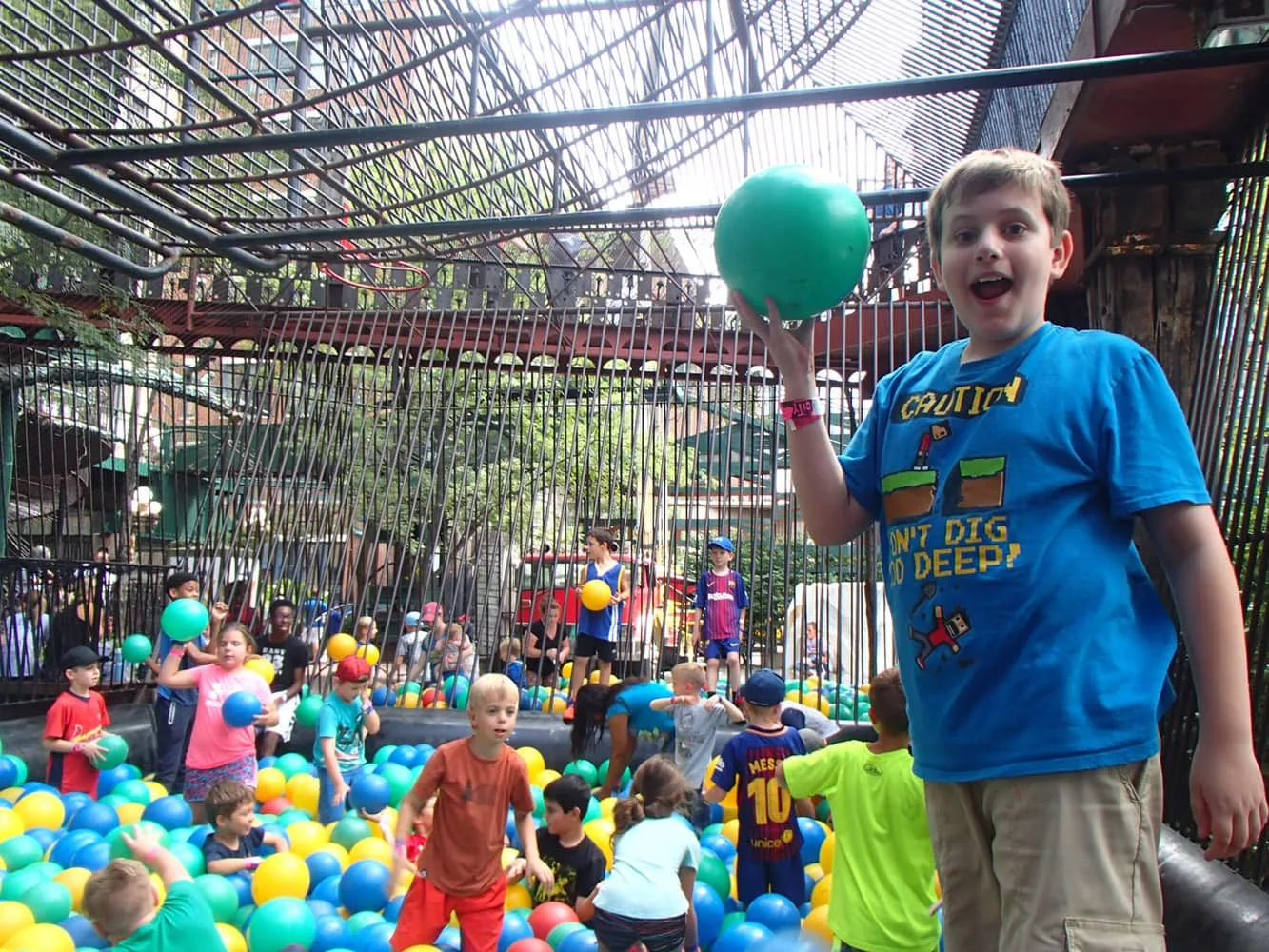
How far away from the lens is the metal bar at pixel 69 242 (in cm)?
402

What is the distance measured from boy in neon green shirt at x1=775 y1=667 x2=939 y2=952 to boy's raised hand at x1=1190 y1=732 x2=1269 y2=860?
2108 mm

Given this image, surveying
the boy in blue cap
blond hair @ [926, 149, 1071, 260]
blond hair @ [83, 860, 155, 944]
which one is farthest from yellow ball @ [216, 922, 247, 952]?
the boy in blue cap

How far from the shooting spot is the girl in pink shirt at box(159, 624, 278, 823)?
608cm

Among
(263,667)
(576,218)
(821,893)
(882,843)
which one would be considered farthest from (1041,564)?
(263,667)

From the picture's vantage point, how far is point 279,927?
4555mm

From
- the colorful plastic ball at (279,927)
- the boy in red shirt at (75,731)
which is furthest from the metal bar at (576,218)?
the boy in red shirt at (75,731)

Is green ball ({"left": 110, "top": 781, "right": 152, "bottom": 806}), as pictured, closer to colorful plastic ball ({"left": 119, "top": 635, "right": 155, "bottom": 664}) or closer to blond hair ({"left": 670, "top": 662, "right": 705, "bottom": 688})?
colorful plastic ball ({"left": 119, "top": 635, "right": 155, "bottom": 664})

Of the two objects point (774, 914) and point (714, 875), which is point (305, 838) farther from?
point (774, 914)

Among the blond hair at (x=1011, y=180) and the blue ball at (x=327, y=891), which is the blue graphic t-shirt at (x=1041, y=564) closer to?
the blond hair at (x=1011, y=180)

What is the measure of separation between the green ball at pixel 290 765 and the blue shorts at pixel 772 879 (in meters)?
3.61

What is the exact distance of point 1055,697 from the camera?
1536mm

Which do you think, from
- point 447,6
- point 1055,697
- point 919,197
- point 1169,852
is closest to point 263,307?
point 447,6

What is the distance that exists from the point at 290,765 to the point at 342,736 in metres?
→ 1.01

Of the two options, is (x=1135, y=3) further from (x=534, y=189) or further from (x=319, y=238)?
(x=319, y=238)
